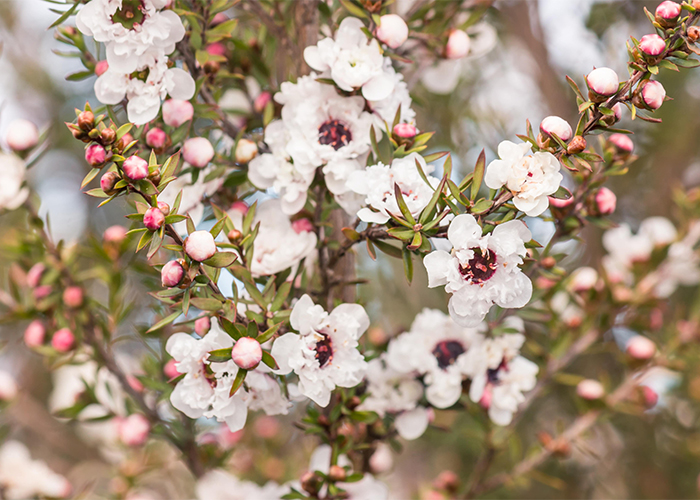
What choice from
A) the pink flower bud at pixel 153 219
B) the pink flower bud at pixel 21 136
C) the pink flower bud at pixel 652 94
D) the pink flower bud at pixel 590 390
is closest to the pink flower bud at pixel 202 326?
the pink flower bud at pixel 153 219

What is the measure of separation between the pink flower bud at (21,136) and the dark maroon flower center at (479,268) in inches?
27.8

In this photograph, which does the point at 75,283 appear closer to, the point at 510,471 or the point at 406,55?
the point at 406,55

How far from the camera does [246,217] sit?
2.19 ft

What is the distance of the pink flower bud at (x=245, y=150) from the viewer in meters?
0.72

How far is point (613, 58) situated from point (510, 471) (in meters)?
1.04

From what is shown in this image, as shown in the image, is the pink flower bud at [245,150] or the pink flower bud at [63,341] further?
the pink flower bud at [63,341]

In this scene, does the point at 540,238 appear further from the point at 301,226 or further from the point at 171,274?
the point at 171,274

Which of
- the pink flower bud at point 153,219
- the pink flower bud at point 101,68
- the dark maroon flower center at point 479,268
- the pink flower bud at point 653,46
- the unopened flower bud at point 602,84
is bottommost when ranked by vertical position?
the dark maroon flower center at point 479,268

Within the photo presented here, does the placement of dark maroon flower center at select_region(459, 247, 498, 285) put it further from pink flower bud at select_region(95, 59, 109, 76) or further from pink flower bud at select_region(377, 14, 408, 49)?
pink flower bud at select_region(95, 59, 109, 76)

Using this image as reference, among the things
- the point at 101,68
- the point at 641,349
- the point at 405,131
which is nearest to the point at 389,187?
the point at 405,131

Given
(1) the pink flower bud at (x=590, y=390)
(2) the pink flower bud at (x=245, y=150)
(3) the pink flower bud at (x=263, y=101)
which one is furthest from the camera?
(1) the pink flower bud at (x=590, y=390)

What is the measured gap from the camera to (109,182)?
0.52 metres

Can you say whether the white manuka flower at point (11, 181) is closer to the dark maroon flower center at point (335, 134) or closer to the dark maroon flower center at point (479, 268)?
the dark maroon flower center at point (335, 134)

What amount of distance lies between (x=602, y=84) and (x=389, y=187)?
0.79ft
